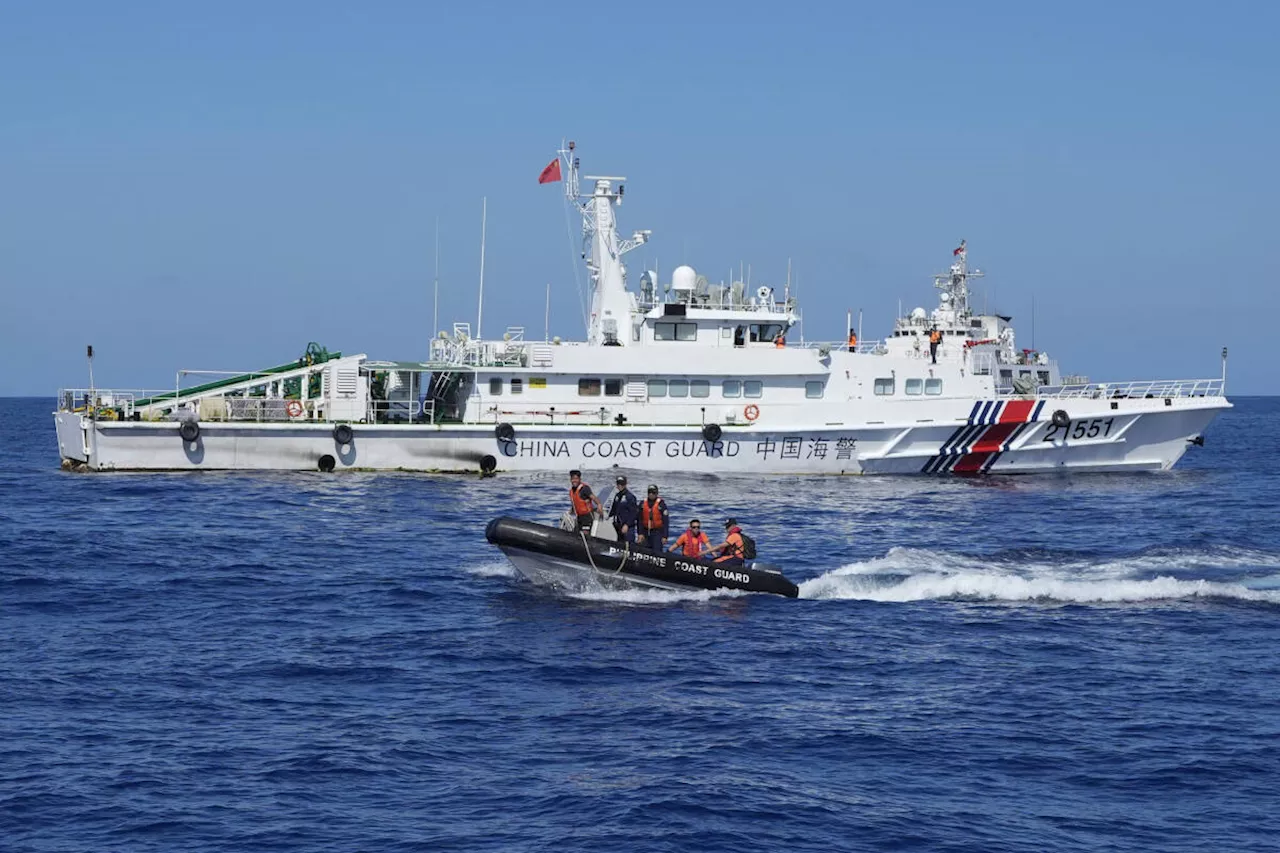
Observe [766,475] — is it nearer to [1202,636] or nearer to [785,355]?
[785,355]

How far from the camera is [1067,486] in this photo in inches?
1631

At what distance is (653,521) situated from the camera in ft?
79.5

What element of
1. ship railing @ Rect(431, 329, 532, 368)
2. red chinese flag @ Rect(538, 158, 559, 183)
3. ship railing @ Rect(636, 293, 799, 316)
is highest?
red chinese flag @ Rect(538, 158, 559, 183)

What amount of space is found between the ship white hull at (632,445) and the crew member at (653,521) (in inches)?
669

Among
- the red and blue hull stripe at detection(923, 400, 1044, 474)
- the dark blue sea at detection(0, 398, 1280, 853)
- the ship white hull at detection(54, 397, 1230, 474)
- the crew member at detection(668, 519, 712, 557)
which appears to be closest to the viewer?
the dark blue sea at detection(0, 398, 1280, 853)

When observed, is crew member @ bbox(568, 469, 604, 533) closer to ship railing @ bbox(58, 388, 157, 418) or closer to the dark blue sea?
the dark blue sea

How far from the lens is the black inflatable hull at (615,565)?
2383 centimetres

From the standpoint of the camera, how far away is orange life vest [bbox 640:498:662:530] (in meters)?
24.2

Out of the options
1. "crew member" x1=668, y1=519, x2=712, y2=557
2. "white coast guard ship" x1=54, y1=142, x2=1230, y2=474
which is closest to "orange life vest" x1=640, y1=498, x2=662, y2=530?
"crew member" x1=668, y1=519, x2=712, y2=557

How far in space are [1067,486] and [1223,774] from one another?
27207 mm

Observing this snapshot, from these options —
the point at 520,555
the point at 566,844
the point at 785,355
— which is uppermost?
the point at 785,355

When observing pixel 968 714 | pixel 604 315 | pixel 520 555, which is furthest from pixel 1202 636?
pixel 604 315

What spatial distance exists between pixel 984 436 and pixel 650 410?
10.1 meters

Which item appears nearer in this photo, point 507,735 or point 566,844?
point 566,844
